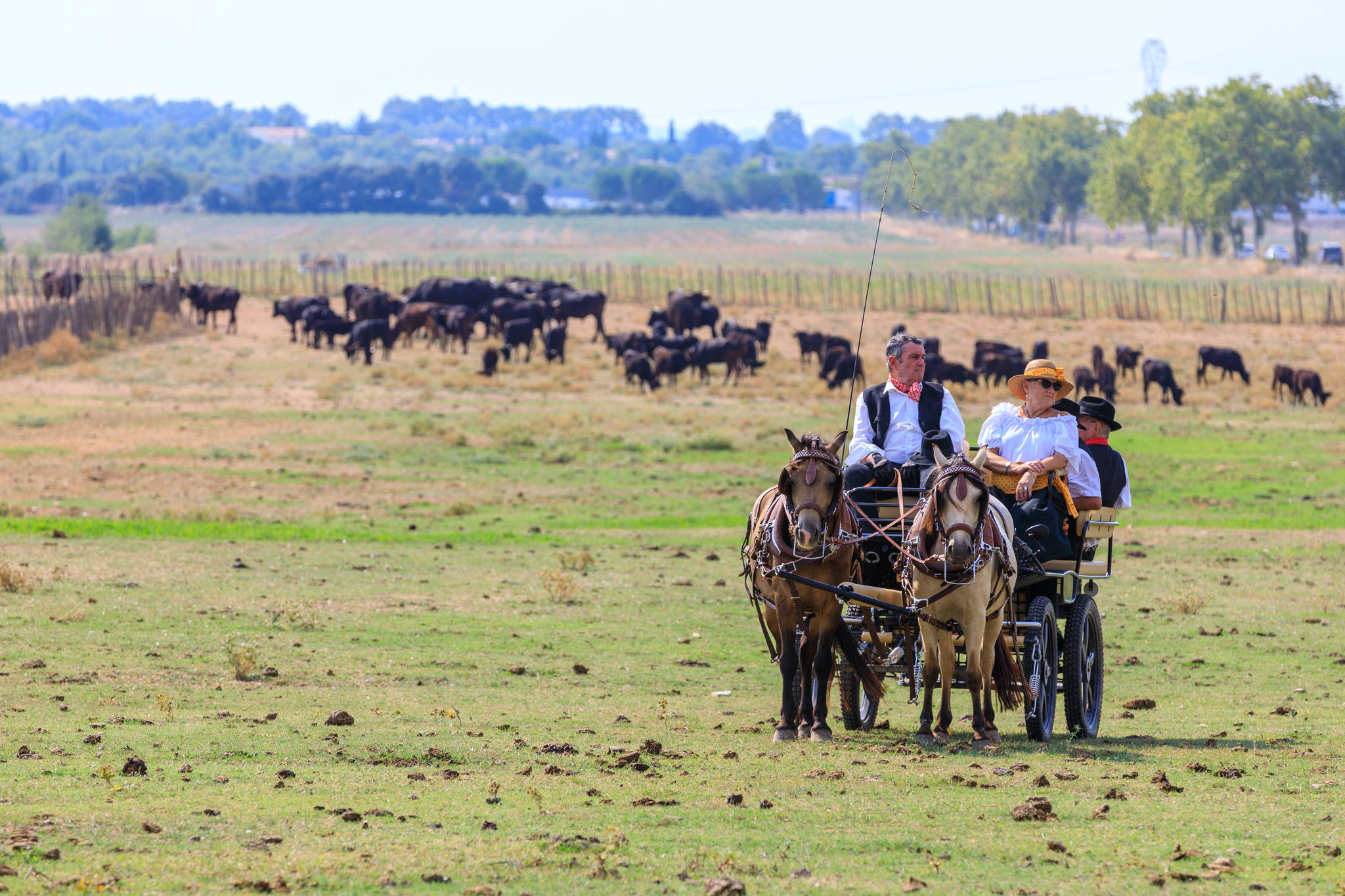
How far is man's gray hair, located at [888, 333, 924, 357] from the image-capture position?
383 inches

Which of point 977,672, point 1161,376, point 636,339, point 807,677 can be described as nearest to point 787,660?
point 807,677

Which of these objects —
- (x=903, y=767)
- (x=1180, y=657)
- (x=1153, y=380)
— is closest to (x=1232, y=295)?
(x=1153, y=380)

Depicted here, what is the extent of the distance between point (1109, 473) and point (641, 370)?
3179 centimetres

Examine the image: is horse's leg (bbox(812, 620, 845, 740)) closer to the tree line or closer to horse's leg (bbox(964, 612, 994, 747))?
horse's leg (bbox(964, 612, 994, 747))

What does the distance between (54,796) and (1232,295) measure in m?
73.7

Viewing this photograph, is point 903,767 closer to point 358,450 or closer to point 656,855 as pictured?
point 656,855

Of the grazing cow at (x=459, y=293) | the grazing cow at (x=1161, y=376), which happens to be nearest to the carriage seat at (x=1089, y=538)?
the grazing cow at (x=1161, y=376)

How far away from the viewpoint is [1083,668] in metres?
10.3

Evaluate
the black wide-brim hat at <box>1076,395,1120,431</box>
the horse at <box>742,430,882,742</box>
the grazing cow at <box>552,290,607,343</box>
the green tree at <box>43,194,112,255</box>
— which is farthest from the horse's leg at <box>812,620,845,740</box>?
the green tree at <box>43,194,112,255</box>

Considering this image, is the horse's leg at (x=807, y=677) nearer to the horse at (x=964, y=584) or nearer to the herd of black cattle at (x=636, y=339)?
the horse at (x=964, y=584)

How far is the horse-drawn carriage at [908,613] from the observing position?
9062 millimetres

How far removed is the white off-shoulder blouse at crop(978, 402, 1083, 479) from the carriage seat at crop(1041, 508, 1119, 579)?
1.08 feet

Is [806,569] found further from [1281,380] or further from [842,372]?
[1281,380]

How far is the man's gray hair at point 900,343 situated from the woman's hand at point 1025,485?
3.58 feet
